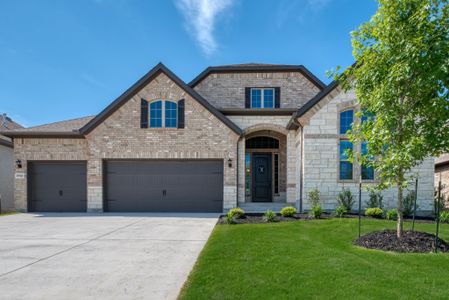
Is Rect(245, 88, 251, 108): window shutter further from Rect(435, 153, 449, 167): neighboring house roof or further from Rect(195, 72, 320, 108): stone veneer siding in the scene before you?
Rect(435, 153, 449, 167): neighboring house roof

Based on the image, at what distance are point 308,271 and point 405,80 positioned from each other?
183 inches

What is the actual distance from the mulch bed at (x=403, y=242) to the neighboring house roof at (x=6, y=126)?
19.0m

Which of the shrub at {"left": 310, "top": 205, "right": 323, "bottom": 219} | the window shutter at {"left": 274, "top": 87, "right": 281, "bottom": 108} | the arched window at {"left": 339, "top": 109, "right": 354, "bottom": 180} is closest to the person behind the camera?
the shrub at {"left": 310, "top": 205, "right": 323, "bottom": 219}

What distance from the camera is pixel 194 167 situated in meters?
12.7

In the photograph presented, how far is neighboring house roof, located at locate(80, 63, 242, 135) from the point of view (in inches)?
485

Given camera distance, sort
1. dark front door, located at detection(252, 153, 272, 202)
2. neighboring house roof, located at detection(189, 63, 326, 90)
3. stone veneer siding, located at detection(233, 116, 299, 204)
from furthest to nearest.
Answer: neighboring house roof, located at detection(189, 63, 326, 90) → dark front door, located at detection(252, 153, 272, 202) → stone veneer siding, located at detection(233, 116, 299, 204)

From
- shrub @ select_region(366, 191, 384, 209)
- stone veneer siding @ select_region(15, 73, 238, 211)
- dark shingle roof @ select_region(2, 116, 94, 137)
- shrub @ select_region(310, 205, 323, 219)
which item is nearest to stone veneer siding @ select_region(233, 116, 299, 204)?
stone veneer siding @ select_region(15, 73, 238, 211)

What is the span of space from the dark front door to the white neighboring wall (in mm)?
14607

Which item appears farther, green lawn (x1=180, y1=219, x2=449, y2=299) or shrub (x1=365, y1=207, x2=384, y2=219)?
shrub (x1=365, y1=207, x2=384, y2=219)

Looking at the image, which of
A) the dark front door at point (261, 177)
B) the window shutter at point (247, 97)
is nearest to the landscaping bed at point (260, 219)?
the dark front door at point (261, 177)

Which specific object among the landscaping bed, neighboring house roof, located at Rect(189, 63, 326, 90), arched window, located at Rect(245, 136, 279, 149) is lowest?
the landscaping bed

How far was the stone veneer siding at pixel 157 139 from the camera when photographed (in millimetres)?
12414

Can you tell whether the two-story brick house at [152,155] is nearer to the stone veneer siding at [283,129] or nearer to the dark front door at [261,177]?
the stone veneer siding at [283,129]

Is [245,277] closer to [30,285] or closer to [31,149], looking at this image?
[30,285]
